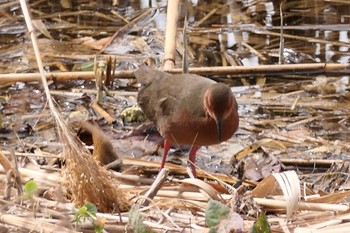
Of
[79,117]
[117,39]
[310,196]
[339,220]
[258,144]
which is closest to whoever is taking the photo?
[339,220]

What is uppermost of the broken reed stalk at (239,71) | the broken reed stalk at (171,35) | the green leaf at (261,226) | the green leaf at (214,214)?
the broken reed stalk at (171,35)

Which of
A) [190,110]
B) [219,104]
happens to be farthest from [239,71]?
[219,104]

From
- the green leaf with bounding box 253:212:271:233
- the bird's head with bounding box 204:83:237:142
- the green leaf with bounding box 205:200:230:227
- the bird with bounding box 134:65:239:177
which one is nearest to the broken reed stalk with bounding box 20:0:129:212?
the green leaf with bounding box 205:200:230:227

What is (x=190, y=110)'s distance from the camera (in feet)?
17.6

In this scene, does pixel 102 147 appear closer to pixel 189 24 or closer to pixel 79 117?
pixel 79 117

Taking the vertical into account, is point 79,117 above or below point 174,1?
below

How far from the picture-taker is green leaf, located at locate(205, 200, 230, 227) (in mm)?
3631

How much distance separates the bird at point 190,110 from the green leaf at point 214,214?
130 centimetres

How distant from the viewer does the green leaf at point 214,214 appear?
3631mm

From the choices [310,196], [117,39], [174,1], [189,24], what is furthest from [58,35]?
[310,196]

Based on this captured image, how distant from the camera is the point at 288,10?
823 centimetres

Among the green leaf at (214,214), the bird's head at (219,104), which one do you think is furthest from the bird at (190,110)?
the green leaf at (214,214)

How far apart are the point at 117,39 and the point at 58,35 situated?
19.1 inches

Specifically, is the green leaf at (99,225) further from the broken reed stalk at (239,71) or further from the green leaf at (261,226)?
the broken reed stalk at (239,71)
